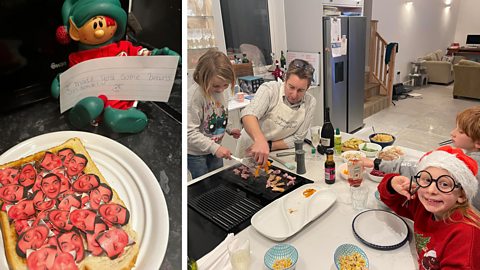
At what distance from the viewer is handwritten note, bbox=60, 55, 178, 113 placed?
1.09 ft

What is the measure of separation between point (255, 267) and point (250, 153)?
0.58m

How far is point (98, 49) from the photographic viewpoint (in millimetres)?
352

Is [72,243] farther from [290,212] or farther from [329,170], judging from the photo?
[329,170]

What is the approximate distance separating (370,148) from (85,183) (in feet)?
5.06

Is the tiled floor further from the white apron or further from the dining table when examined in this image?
the dining table

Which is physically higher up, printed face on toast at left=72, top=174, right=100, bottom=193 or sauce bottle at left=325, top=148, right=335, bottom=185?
printed face on toast at left=72, top=174, right=100, bottom=193

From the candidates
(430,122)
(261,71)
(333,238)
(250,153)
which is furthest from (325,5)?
(333,238)

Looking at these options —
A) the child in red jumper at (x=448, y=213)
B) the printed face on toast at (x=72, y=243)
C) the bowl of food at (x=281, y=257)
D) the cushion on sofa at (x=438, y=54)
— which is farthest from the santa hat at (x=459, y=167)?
the cushion on sofa at (x=438, y=54)

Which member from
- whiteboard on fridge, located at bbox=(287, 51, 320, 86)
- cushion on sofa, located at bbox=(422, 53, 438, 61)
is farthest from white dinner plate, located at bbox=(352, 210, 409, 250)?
cushion on sofa, located at bbox=(422, 53, 438, 61)

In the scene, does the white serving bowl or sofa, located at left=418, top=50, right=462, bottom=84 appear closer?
the white serving bowl

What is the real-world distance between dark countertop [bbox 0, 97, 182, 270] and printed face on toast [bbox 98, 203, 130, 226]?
40mm

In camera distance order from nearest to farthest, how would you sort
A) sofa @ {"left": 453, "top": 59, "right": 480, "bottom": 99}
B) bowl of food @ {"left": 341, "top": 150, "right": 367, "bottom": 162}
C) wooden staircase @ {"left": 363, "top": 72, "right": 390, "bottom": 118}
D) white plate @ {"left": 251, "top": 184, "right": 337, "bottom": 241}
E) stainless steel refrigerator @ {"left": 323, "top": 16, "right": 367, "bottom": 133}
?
white plate @ {"left": 251, "top": 184, "right": 337, "bottom": 241}, bowl of food @ {"left": 341, "top": 150, "right": 367, "bottom": 162}, stainless steel refrigerator @ {"left": 323, "top": 16, "right": 367, "bottom": 133}, wooden staircase @ {"left": 363, "top": 72, "right": 390, "bottom": 118}, sofa @ {"left": 453, "top": 59, "right": 480, "bottom": 99}

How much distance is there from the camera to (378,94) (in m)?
5.19

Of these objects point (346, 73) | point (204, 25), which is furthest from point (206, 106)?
point (346, 73)
